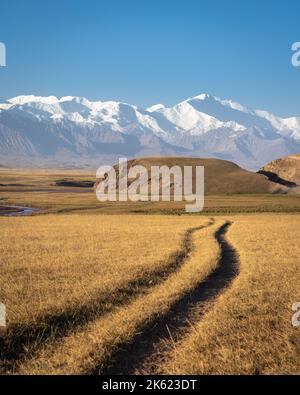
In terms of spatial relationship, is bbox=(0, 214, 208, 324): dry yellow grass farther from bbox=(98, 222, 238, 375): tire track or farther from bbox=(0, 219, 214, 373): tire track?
bbox=(98, 222, 238, 375): tire track

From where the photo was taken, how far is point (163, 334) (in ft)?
39.6

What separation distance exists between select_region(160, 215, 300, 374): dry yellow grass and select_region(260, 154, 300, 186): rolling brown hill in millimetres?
139501

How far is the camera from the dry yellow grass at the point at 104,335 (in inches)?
391

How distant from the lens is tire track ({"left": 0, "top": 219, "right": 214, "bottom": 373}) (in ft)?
35.4

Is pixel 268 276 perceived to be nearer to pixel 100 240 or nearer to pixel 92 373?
pixel 92 373

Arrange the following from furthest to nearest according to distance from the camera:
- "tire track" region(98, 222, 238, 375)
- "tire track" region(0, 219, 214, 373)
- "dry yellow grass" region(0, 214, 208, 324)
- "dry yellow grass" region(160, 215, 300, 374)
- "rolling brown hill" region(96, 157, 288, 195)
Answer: "rolling brown hill" region(96, 157, 288, 195) → "dry yellow grass" region(0, 214, 208, 324) → "tire track" region(0, 219, 214, 373) → "tire track" region(98, 222, 238, 375) → "dry yellow grass" region(160, 215, 300, 374)

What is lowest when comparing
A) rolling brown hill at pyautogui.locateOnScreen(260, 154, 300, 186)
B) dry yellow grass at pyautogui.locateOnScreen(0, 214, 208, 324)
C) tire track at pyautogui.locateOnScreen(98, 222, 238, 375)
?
dry yellow grass at pyautogui.locateOnScreen(0, 214, 208, 324)

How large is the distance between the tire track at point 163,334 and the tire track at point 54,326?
180 cm

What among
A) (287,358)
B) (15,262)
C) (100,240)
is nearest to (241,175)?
(100,240)

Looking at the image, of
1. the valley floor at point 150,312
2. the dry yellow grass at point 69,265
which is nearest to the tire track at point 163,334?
the valley floor at point 150,312

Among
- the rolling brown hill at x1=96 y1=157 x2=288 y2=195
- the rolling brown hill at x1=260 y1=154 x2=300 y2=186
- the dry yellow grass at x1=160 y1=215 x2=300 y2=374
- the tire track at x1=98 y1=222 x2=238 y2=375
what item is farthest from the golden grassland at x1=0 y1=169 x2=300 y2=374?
the rolling brown hill at x1=260 y1=154 x2=300 y2=186

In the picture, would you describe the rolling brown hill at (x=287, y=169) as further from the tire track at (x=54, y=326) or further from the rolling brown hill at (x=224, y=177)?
the tire track at (x=54, y=326)
